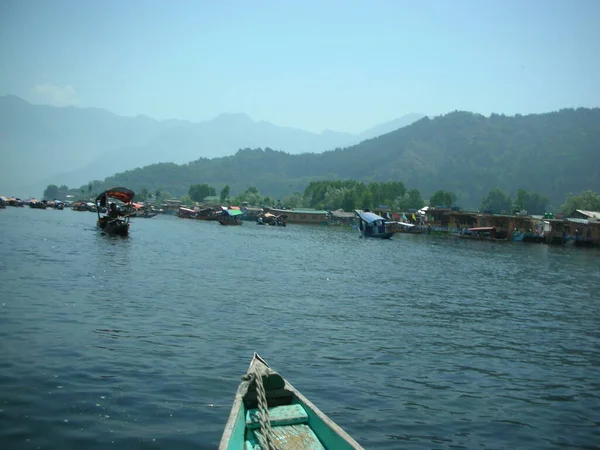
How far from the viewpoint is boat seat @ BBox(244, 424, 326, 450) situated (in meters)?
9.04

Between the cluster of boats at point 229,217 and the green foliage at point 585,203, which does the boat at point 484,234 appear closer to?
the cluster of boats at point 229,217

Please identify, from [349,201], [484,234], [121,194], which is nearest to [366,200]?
[349,201]

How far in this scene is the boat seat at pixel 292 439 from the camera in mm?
9039

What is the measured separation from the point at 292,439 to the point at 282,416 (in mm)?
732

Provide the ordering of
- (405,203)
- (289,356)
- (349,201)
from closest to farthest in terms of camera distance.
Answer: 1. (289,356)
2. (349,201)
3. (405,203)

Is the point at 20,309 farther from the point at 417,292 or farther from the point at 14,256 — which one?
the point at 417,292

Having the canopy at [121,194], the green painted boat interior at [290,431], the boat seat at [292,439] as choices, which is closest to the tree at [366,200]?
the canopy at [121,194]

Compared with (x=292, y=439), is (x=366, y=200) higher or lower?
higher

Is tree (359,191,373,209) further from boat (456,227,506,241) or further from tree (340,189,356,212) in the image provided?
boat (456,227,506,241)

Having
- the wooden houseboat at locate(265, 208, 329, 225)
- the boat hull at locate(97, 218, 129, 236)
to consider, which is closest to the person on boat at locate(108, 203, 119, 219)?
the boat hull at locate(97, 218, 129, 236)

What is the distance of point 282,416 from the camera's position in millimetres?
9977

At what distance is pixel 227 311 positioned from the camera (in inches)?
960

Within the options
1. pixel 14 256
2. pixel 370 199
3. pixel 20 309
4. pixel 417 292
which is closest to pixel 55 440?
pixel 20 309

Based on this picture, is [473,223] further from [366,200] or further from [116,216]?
[116,216]
